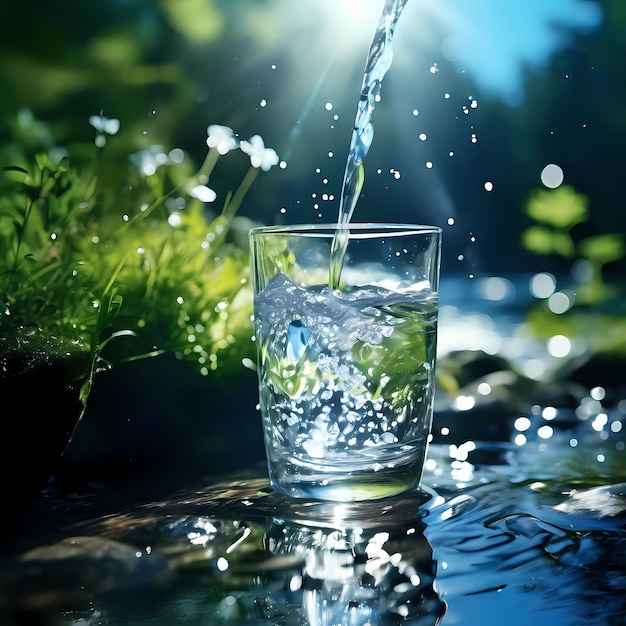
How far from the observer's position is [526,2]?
1.14 m

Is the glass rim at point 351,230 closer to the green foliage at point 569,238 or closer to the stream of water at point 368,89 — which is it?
the stream of water at point 368,89

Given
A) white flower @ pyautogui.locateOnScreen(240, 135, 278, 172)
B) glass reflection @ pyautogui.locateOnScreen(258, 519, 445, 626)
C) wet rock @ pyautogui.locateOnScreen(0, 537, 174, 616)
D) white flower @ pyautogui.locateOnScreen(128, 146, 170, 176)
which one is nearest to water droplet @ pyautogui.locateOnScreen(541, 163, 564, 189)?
white flower @ pyautogui.locateOnScreen(240, 135, 278, 172)

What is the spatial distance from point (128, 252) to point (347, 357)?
1.11 ft

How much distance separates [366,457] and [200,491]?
0.56ft

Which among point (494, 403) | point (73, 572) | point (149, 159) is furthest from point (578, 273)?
point (73, 572)

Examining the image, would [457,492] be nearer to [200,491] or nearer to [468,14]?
[200,491]

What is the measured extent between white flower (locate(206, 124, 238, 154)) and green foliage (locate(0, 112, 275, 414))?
0.03 feet

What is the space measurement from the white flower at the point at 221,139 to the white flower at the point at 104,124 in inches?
4.0

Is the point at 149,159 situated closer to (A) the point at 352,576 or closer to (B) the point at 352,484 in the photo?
(B) the point at 352,484

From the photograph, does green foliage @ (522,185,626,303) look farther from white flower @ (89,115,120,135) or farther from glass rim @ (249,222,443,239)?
white flower @ (89,115,120,135)

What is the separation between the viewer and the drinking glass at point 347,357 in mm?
741

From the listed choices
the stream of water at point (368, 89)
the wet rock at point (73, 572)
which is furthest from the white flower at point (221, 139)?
the wet rock at point (73, 572)

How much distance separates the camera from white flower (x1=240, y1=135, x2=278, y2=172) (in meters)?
1.05

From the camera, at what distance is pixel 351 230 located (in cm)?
84
